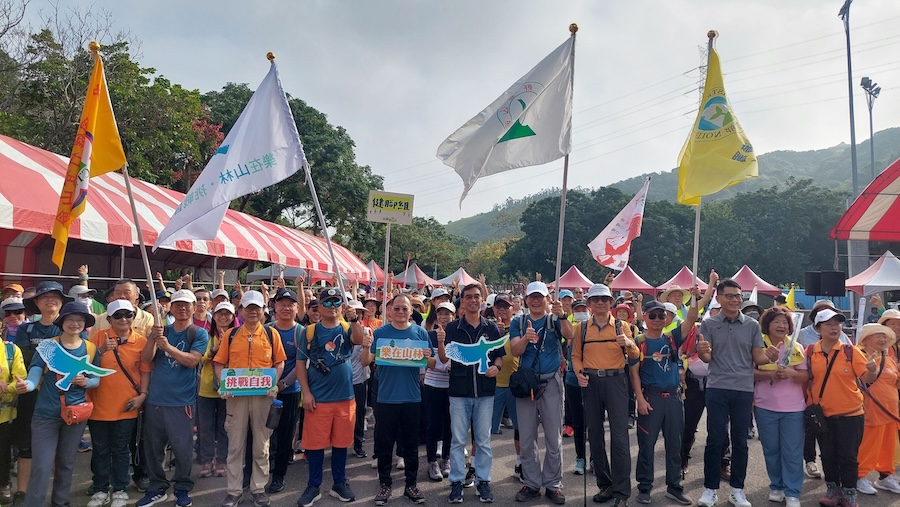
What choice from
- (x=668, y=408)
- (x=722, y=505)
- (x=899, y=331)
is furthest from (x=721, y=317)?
(x=899, y=331)

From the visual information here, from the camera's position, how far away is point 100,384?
5141mm

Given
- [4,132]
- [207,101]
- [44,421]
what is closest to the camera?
[44,421]

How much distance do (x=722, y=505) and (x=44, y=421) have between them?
6065 millimetres

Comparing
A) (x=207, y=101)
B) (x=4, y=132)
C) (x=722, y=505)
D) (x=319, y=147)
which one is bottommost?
(x=722, y=505)

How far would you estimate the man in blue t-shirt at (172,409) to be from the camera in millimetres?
5293

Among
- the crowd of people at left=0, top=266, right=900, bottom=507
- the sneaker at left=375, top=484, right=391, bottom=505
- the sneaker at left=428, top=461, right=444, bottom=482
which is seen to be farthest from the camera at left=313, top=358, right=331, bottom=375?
the sneaker at left=428, top=461, right=444, bottom=482

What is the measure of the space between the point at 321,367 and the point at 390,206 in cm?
226

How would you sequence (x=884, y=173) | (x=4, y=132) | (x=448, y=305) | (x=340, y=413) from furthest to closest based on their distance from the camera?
(x=4, y=132) < (x=884, y=173) < (x=448, y=305) < (x=340, y=413)

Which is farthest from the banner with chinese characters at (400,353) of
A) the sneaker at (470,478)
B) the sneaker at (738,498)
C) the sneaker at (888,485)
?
the sneaker at (888,485)

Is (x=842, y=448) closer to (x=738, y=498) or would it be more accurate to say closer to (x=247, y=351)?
(x=738, y=498)

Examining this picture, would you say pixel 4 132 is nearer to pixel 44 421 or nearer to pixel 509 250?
pixel 44 421

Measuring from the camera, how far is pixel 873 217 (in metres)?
11.5

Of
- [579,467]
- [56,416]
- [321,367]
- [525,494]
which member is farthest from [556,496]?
[56,416]

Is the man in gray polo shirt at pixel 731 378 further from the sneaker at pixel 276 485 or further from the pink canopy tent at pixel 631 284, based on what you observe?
the pink canopy tent at pixel 631 284
